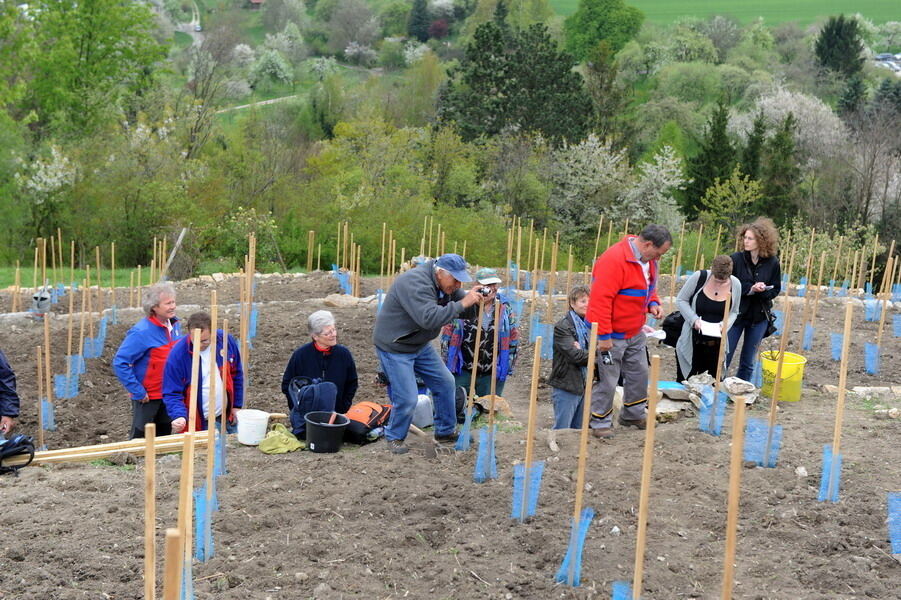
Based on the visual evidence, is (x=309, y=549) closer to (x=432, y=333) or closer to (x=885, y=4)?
(x=432, y=333)

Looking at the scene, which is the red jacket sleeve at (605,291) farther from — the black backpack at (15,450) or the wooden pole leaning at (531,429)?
the black backpack at (15,450)

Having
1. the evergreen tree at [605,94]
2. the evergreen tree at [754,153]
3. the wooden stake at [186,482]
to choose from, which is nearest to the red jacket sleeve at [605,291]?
the wooden stake at [186,482]

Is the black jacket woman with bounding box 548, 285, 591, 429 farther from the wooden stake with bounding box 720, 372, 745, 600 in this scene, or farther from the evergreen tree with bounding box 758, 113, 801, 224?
the evergreen tree with bounding box 758, 113, 801, 224

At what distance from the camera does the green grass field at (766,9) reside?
248 feet

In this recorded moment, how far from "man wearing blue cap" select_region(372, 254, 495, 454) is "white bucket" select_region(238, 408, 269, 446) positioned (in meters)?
0.88

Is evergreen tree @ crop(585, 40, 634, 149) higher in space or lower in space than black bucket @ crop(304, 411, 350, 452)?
higher

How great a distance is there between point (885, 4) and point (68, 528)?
8885cm

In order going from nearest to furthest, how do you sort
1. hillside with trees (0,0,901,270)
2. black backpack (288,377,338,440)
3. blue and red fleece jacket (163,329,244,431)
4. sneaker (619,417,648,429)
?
blue and red fleece jacket (163,329,244,431), black backpack (288,377,338,440), sneaker (619,417,648,429), hillside with trees (0,0,901,270)

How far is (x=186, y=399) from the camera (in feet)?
19.5

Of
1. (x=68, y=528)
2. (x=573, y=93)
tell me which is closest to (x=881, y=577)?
(x=68, y=528)

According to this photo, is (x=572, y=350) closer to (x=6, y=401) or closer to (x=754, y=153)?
(x=6, y=401)

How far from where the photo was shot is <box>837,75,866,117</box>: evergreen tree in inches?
1734

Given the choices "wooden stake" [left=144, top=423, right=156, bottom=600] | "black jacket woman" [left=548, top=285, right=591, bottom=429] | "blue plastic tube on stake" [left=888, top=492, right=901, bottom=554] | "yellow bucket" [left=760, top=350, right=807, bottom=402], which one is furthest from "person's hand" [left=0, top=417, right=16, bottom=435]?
"yellow bucket" [left=760, top=350, right=807, bottom=402]

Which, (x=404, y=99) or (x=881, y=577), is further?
(x=404, y=99)
